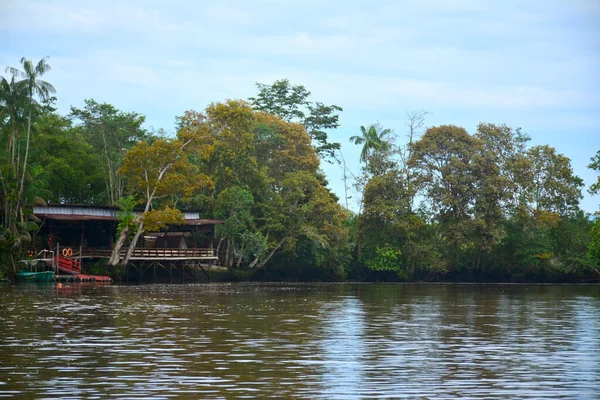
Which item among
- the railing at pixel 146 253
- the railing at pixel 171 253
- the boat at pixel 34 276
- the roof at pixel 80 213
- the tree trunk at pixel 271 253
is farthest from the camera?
the tree trunk at pixel 271 253

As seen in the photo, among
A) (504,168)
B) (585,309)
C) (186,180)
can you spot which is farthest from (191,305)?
(504,168)

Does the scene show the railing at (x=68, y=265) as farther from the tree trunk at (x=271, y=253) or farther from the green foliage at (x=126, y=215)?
the tree trunk at (x=271, y=253)

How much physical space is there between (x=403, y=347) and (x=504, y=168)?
211 feet

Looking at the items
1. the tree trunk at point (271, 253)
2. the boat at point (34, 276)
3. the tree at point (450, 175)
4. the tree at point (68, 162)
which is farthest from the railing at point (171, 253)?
the tree at point (450, 175)

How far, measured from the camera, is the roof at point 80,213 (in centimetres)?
6431

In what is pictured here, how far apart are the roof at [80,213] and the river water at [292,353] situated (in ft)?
106

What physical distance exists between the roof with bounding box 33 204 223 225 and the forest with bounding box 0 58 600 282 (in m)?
3.09

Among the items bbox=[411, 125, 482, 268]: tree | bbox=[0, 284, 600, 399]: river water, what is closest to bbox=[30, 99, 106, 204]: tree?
bbox=[411, 125, 482, 268]: tree

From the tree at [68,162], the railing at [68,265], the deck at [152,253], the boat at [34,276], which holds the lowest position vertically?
the boat at [34,276]

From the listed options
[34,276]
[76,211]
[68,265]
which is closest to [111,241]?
[76,211]

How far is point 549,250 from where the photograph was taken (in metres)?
80.1

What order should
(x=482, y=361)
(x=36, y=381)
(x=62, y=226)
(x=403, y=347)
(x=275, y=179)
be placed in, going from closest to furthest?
(x=36, y=381)
(x=482, y=361)
(x=403, y=347)
(x=62, y=226)
(x=275, y=179)

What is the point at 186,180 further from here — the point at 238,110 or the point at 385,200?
the point at 385,200

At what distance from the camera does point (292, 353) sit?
18406 mm
